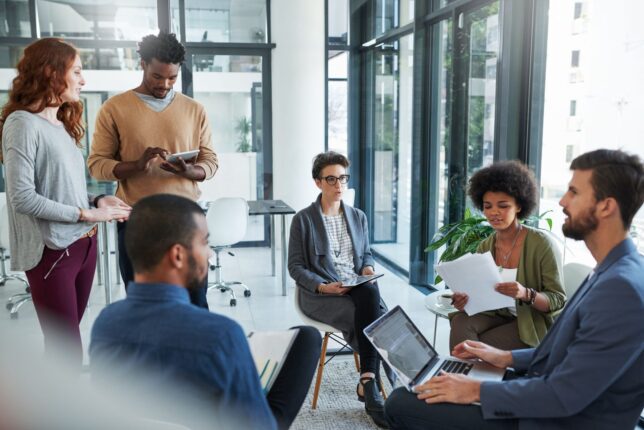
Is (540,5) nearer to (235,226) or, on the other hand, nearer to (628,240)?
(628,240)

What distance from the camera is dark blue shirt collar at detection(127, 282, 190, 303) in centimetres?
117

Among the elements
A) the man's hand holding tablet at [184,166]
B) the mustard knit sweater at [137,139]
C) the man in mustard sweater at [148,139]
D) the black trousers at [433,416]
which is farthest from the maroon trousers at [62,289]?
the black trousers at [433,416]

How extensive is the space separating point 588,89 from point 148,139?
2185 millimetres

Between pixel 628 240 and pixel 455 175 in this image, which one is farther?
pixel 455 175

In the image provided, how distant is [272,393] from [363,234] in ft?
4.56

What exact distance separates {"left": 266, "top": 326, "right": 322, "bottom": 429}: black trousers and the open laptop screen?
21 centimetres

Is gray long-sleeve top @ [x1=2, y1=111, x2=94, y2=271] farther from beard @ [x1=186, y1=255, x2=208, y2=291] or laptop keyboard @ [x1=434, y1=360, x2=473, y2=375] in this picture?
laptop keyboard @ [x1=434, y1=360, x2=473, y2=375]

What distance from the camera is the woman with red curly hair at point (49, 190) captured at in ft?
6.84

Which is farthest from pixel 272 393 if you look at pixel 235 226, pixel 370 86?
pixel 370 86

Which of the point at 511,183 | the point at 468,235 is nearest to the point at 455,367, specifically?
the point at 511,183

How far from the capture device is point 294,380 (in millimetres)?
1756

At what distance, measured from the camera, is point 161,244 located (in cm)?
120

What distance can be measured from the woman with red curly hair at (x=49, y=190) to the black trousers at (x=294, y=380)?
0.91m

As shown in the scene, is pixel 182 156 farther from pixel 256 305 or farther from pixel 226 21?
pixel 226 21
